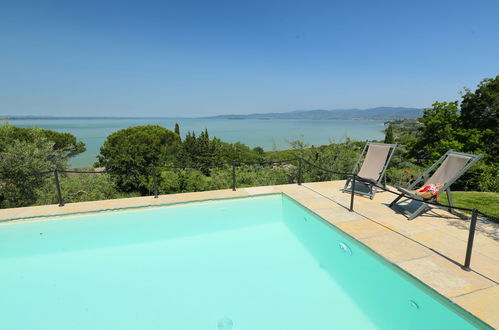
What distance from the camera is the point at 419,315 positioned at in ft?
7.86

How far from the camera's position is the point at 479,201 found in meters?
5.00

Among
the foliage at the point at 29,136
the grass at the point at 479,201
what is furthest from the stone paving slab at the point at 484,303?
the foliage at the point at 29,136

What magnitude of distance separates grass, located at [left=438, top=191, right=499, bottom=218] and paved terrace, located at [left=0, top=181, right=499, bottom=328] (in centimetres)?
93

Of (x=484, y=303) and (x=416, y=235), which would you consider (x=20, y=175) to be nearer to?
(x=416, y=235)

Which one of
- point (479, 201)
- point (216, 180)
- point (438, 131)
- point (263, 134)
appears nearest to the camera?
point (479, 201)

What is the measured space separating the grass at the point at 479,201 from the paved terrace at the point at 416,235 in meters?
0.93

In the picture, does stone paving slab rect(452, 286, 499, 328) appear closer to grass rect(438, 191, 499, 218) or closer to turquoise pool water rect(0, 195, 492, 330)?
turquoise pool water rect(0, 195, 492, 330)

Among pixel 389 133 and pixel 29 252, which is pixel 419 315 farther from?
pixel 389 133

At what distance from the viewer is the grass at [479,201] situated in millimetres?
4543

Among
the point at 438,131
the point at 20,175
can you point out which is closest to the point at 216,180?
the point at 20,175

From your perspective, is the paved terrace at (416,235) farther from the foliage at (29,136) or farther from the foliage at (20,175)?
the foliage at (29,136)

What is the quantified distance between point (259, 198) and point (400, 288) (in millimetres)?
3316

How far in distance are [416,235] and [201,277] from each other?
10.2 feet

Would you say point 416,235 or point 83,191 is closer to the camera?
point 416,235
